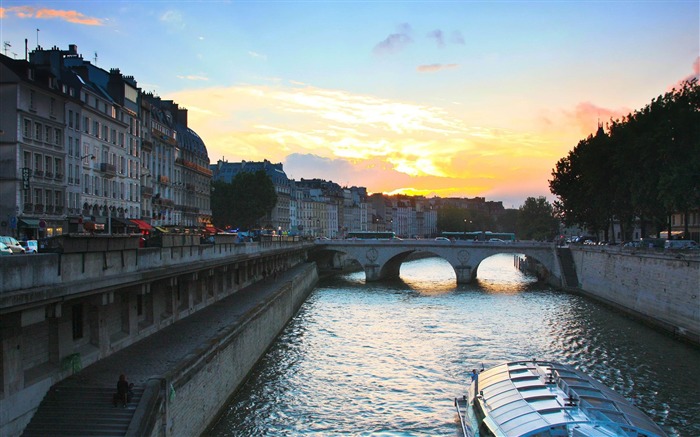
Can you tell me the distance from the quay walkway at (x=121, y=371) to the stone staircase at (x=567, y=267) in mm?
47478

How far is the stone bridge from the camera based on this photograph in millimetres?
80250

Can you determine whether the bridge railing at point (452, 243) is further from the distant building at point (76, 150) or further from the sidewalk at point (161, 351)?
the sidewalk at point (161, 351)

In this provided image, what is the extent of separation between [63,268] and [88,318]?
4.30 meters

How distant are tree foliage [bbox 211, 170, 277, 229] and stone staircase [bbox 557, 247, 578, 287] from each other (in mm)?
56378

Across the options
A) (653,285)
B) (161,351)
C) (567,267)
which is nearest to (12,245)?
(161,351)

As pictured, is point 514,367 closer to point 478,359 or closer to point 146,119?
point 478,359

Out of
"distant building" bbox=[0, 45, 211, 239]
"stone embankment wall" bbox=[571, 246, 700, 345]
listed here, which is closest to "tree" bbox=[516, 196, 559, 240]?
"stone embankment wall" bbox=[571, 246, 700, 345]

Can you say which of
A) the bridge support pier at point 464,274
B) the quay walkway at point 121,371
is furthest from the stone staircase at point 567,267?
the quay walkway at point 121,371

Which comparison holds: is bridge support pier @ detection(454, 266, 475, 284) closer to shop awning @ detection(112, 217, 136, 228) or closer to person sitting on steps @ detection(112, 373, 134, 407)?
shop awning @ detection(112, 217, 136, 228)

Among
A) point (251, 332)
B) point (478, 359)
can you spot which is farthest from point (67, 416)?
point (478, 359)

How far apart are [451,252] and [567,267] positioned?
595 inches

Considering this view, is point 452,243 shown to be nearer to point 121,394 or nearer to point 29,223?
point 29,223

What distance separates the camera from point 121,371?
20.3m

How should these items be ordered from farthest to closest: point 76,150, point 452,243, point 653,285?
1. point 452,243
2. point 76,150
3. point 653,285
